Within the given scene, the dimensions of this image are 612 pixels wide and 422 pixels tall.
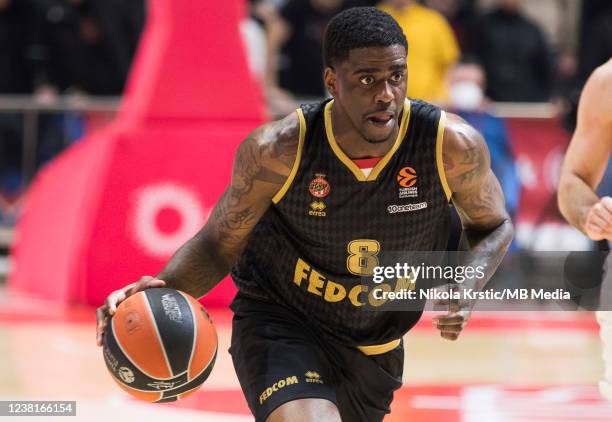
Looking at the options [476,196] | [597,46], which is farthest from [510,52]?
[476,196]

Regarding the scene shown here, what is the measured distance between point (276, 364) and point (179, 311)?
42cm

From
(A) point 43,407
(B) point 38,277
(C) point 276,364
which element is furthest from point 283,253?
(B) point 38,277

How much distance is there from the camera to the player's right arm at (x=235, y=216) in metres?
4.29

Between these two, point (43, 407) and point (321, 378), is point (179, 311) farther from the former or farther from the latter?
point (43, 407)

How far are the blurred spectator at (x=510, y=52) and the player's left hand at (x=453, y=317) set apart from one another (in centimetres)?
783

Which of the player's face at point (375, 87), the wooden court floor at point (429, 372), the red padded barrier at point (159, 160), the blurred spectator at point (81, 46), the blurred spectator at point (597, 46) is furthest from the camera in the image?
the blurred spectator at point (81, 46)

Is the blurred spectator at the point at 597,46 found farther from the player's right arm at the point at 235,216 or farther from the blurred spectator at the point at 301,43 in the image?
the player's right arm at the point at 235,216

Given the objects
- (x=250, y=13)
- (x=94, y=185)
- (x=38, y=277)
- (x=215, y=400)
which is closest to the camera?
(x=215, y=400)

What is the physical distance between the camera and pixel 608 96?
192 inches

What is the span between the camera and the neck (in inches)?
168

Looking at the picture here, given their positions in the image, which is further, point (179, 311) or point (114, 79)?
point (114, 79)

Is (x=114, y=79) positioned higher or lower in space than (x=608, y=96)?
lower

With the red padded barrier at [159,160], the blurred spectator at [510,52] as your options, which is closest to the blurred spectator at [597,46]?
the blurred spectator at [510,52]

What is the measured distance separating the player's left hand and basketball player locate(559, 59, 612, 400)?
0.96 meters
